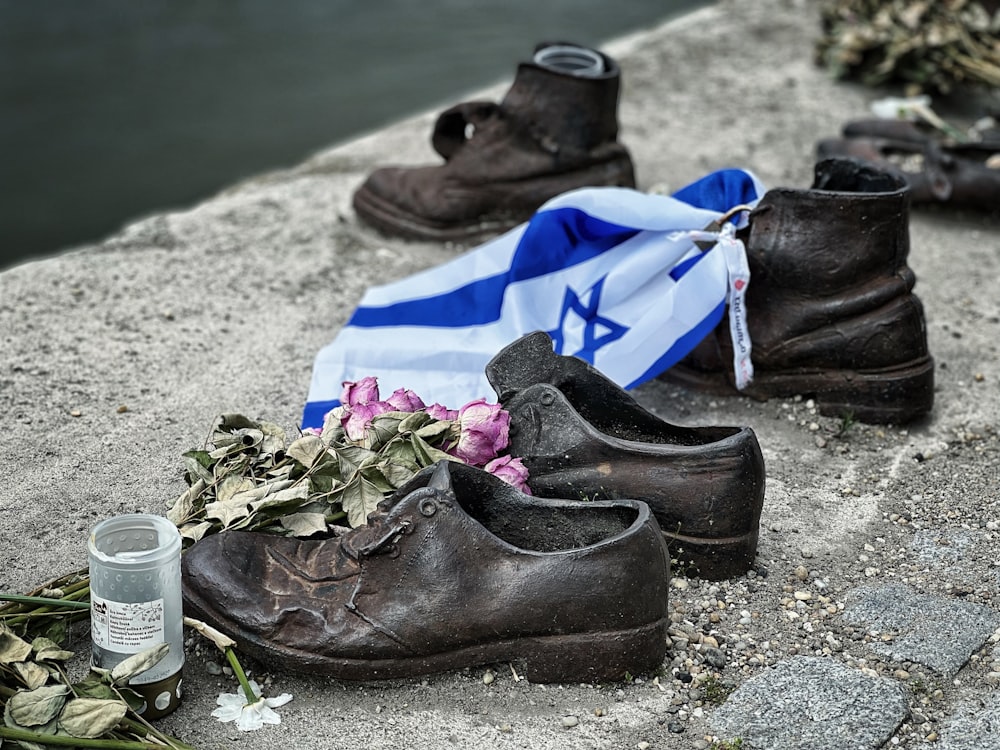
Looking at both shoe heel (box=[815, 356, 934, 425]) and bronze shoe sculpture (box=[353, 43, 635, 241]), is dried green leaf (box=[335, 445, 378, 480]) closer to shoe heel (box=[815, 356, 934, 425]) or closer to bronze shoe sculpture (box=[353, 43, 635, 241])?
shoe heel (box=[815, 356, 934, 425])

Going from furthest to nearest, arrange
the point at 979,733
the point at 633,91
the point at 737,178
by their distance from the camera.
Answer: the point at 633,91
the point at 737,178
the point at 979,733

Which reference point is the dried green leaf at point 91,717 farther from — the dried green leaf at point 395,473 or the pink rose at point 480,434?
the pink rose at point 480,434

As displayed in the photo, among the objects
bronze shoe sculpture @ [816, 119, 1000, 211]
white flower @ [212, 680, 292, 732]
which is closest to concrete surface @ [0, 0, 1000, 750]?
→ white flower @ [212, 680, 292, 732]

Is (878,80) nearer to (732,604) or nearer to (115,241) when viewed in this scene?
(115,241)

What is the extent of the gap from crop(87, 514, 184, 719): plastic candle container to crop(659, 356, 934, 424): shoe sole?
1.69 metres

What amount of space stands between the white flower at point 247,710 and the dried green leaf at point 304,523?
0.29m

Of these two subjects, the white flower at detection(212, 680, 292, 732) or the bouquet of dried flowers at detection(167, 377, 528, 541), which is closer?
the white flower at detection(212, 680, 292, 732)

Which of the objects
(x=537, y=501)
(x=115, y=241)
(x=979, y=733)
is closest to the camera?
(x=979, y=733)

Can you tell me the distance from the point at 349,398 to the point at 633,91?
11.7ft

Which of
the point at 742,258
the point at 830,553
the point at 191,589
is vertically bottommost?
the point at 830,553

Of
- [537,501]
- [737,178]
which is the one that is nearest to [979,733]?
[537,501]

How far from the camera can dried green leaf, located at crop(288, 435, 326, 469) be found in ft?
7.55

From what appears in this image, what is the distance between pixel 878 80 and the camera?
5.71 metres

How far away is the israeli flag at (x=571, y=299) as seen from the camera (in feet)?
9.95
